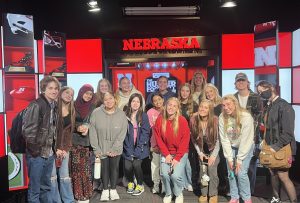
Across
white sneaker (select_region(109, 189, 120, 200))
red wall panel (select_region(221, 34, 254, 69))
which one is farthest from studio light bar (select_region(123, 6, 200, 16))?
white sneaker (select_region(109, 189, 120, 200))

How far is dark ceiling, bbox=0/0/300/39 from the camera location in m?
5.27

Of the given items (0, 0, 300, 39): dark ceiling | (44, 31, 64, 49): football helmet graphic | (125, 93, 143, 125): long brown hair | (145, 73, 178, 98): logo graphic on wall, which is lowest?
(125, 93, 143, 125): long brown hair

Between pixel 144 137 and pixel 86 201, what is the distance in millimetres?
1225

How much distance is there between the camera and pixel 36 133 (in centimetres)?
344

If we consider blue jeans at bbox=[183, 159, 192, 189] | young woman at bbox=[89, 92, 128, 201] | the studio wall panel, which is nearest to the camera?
young woman at bbox=[89, 92, 128, 201]

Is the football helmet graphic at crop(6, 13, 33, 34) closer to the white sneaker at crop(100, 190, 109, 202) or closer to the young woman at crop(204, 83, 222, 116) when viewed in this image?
the white sneaker at crop(100, 190, 109, 202)

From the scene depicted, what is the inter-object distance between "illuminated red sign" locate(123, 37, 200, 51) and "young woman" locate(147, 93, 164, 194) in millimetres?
1288

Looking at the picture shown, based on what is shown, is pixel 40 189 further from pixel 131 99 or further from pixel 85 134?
pixel 131 99

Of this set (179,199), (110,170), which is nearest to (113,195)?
(110,170)

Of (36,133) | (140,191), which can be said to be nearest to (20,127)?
(36,133)

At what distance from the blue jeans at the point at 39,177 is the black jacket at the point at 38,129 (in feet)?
0.27

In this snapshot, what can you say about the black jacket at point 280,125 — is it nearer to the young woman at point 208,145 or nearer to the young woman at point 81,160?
the young woman at point 208,145

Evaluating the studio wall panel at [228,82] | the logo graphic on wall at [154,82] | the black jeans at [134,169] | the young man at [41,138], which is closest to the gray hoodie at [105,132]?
the black jeans at [134,169]

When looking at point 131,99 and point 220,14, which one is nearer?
point 131,99
